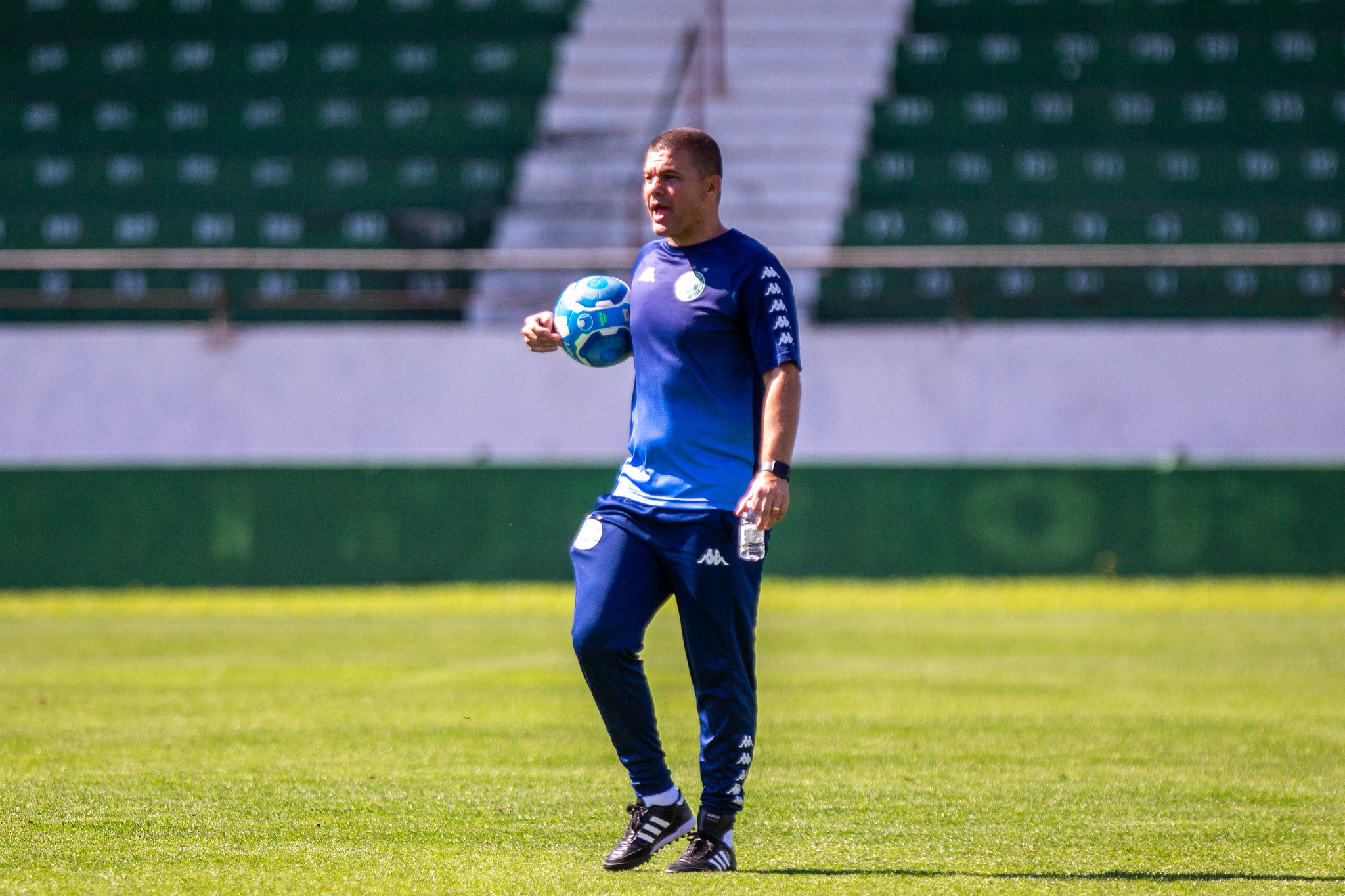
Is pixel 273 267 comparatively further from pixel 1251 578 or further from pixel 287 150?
pixel 1251 578

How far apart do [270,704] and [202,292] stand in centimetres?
990

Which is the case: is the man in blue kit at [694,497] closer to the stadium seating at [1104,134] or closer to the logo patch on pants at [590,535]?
the logo patch on pants at [590,535]

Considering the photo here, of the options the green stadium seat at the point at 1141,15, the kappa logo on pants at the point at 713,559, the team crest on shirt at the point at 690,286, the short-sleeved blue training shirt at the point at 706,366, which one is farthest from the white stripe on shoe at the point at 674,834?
the green stadium seat at the point at 1141,15

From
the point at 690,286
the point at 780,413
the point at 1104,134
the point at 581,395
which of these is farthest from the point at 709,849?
the point at 1104,134

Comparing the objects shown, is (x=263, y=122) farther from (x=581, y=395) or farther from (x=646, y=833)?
(x=646, y=833)

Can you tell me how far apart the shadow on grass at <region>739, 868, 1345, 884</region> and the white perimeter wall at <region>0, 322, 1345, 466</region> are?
11.5 metres

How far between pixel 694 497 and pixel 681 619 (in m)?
0.32

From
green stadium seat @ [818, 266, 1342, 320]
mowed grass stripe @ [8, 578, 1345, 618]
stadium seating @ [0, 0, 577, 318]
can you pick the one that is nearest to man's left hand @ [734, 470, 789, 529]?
mowed grass stripe @ [8, 578, 1345, 618]

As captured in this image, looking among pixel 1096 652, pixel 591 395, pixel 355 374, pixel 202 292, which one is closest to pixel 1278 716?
pixel 1096 652

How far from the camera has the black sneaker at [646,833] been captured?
4238 millimetres

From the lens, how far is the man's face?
169 inches

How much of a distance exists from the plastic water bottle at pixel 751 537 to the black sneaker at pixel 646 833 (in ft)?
2.41

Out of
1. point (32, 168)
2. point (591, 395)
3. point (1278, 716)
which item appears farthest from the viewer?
point (32, 168)

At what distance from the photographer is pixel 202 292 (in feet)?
55.0
